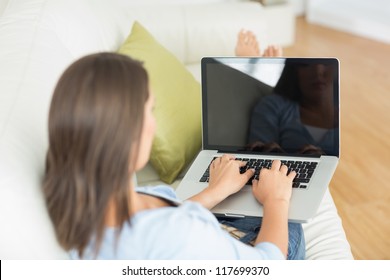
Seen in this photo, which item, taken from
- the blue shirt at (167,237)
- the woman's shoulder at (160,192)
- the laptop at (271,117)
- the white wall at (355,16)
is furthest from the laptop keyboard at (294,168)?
the white wall at (355,16)

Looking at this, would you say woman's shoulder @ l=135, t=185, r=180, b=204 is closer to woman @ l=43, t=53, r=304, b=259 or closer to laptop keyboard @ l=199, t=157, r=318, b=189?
woman @ l=43, t=53, r=304, b=259

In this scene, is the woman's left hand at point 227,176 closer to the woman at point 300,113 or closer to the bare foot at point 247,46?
the woman at point 300,113

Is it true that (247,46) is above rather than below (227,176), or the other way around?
above

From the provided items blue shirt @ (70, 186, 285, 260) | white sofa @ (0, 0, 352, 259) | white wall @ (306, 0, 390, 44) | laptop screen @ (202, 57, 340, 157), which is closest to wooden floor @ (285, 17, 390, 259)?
white wall @ (306, 0, 390, 44)

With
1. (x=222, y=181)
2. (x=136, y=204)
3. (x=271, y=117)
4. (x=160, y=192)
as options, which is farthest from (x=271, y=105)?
(x=136, y=204)

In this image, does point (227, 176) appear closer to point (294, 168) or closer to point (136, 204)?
point (294, 168)

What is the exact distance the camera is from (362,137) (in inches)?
101

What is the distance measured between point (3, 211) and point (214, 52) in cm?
156

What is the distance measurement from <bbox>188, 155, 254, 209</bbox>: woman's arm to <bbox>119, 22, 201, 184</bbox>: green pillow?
9.2 inches

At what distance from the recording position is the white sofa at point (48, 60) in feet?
2.92

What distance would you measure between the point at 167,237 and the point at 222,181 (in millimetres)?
431

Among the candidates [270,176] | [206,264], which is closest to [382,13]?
[270,176]

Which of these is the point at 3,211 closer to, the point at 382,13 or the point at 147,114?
the point at 147,114

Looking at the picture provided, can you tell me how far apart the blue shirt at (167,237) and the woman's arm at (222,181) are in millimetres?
310
